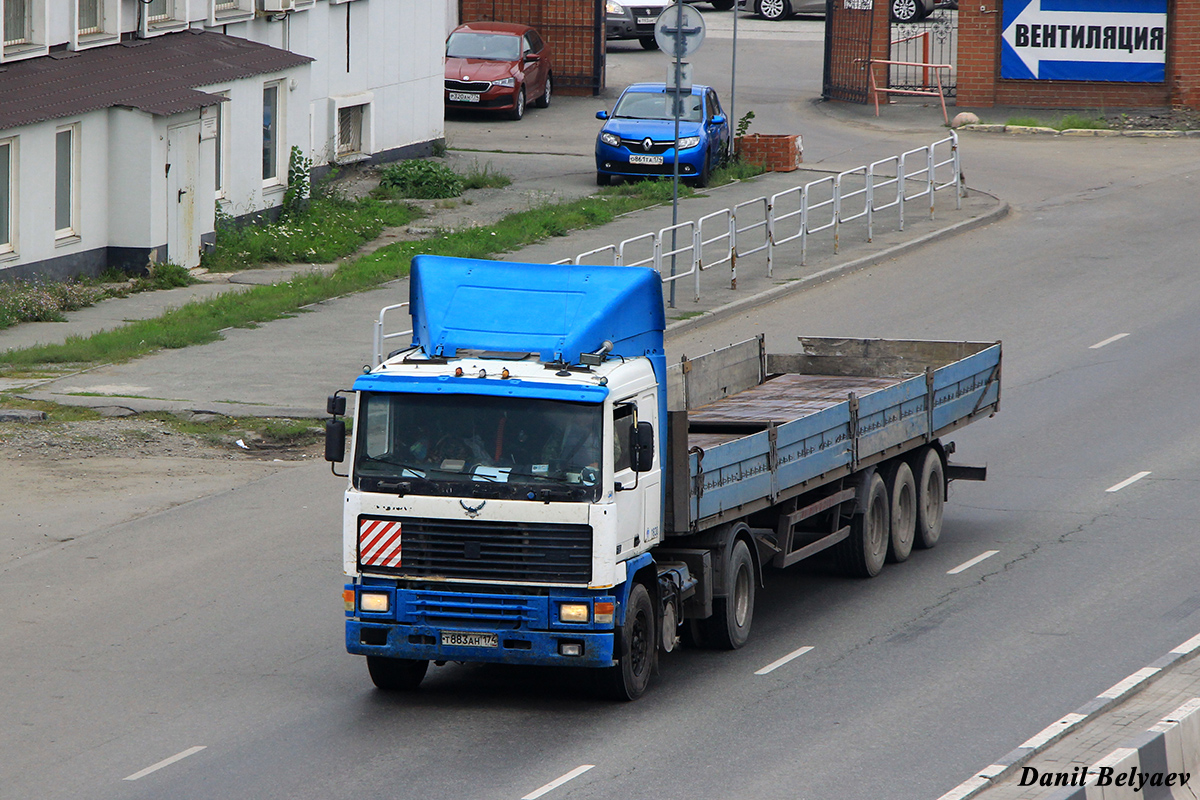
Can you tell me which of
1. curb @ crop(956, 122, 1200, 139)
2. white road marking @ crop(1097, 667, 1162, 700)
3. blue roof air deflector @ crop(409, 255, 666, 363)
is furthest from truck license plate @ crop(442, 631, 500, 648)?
curb @ crop(956, 122, 1200, 139)

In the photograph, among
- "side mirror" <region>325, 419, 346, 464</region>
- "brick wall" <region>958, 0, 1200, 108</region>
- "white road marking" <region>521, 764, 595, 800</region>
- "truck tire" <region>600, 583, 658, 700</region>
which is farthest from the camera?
"brick wall" <region>958, 0, 1200, 108</region>

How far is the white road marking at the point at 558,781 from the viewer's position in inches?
377

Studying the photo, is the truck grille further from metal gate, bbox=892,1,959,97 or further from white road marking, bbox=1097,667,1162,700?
metal gate, bbox=892,1,959,97

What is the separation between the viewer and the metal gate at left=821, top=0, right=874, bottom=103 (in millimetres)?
40406

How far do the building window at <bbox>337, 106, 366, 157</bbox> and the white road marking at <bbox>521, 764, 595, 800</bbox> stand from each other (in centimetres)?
2457

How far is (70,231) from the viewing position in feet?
80.2

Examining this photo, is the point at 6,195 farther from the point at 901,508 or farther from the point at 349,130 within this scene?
the point at 901,508

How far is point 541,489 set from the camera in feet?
34.9

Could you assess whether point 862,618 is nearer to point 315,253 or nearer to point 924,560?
point 924,560

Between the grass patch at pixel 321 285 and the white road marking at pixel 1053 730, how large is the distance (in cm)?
1322

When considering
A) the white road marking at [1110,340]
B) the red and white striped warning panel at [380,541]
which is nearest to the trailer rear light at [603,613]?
the red and white striped warning panel at [380,541]

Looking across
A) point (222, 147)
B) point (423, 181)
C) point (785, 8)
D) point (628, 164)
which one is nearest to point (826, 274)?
point (628, 164)

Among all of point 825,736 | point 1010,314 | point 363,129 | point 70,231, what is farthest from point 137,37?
point 825,736

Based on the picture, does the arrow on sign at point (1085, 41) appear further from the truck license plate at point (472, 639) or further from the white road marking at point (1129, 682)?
the truck license plate at point (472, 639)
